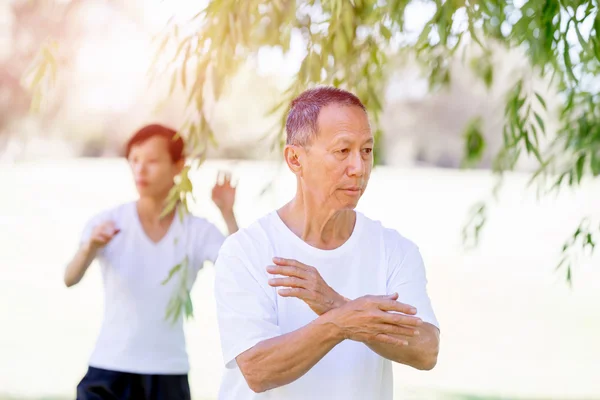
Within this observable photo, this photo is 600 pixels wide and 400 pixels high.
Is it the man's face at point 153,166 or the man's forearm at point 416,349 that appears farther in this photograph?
the man's face at point 153,166

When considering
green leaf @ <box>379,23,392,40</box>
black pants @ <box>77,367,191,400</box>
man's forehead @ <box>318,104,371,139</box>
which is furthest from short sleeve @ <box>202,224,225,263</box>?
man's forehead @ <box>318,104,371,139</box>

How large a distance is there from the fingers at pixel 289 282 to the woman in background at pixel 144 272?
4.63 ft

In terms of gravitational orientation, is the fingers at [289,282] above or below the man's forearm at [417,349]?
above

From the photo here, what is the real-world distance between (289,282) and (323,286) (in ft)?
0.18

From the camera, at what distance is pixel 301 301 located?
1660 mm

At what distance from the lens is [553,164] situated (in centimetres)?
358

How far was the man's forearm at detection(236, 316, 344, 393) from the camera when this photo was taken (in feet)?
4.84

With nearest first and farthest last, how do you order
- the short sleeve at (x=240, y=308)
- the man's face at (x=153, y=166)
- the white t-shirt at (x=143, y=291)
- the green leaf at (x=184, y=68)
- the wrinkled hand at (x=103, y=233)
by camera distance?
the short sleeve at (x=240, y=308) < the green leaf at (x=184, y=68) < the wrinkled hand at (x=103, y=233) < the white t-shirt at (x=143, y=291) < the man's face at (x=153, y=166)

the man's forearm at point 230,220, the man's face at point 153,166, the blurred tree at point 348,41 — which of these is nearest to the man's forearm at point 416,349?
the blurred tree at point 348,41

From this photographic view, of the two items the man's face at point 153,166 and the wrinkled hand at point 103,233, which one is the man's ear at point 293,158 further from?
the man's face at point 153,166

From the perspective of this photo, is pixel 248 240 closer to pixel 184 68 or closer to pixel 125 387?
pixel 184 68

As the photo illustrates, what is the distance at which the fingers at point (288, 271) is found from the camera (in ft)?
4.91

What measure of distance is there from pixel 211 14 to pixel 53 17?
88cm

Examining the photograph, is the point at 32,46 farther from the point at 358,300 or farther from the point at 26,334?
the point at 358,300
